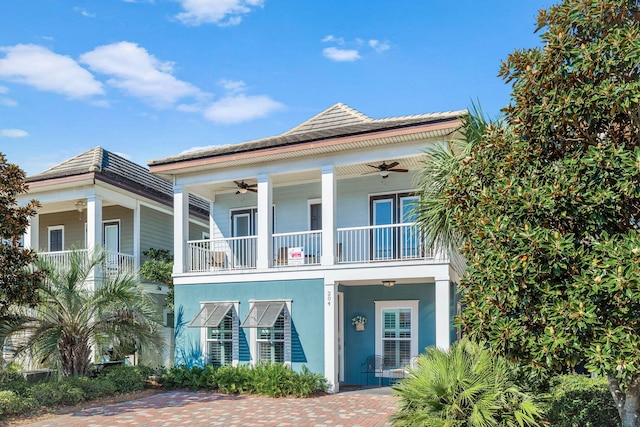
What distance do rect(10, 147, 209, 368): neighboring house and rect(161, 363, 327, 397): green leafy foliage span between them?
3.77 metres

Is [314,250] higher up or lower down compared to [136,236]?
lower down

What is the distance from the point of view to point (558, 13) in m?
6.50

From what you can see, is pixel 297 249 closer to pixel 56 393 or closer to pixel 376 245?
pixel 376 245

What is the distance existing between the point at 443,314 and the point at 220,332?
20.9 ft

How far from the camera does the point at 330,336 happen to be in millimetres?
13836

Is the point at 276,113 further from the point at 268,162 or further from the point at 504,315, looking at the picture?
the point at 504,315

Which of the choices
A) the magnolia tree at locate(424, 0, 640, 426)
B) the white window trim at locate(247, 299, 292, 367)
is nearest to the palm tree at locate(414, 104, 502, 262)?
the magnolia tree at locate(424, 0, 640, 426)

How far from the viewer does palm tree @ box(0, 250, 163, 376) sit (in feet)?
41.4

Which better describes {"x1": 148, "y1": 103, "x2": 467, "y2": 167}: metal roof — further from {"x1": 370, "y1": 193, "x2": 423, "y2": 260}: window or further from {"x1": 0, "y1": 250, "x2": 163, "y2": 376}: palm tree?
{"x1": 0, "y1": 250, "x2": 163, "y2": 376}: palm tree

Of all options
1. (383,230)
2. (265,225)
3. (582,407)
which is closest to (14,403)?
(265,225)

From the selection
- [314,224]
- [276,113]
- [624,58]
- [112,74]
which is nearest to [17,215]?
[112,74]

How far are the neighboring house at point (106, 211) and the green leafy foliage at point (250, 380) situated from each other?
377cm

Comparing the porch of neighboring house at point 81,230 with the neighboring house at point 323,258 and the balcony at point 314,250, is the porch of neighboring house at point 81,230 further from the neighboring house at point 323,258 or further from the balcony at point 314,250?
the neighboring house at point 323,258

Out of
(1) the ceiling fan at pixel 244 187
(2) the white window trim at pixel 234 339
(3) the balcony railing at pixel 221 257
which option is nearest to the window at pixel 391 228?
(3) the balcony railing at pixel 221 257
